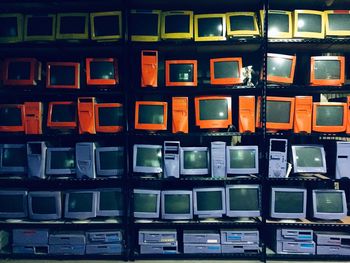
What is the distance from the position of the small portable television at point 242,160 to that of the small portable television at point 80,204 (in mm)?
1420

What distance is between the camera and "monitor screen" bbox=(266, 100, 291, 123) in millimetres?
2883

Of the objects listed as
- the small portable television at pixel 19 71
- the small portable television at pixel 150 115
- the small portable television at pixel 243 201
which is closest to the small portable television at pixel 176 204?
the small portable television at pixel 243 201

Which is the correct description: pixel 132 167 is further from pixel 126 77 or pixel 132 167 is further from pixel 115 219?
pixel 126 77

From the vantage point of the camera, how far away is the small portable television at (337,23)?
284 centimetres

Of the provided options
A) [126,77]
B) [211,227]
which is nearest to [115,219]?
[211,227]

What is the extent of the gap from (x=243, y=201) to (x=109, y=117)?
1.61 metres

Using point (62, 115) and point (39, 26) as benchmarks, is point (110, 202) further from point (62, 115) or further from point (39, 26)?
point (39, 26)

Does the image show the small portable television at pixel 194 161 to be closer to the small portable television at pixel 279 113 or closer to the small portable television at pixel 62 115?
the small portable television at pixel 279 113

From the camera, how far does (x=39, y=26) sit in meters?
2.91

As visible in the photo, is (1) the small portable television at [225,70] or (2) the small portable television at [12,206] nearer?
(1) the small portable television at [225,70]

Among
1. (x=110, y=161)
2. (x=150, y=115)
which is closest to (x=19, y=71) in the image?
(x=110, y=161)

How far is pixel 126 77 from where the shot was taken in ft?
9.49

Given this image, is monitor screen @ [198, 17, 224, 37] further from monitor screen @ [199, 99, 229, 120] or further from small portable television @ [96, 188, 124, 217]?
small portable television @ [96, 188, 124, 217]

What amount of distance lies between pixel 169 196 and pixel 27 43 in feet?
6.94
